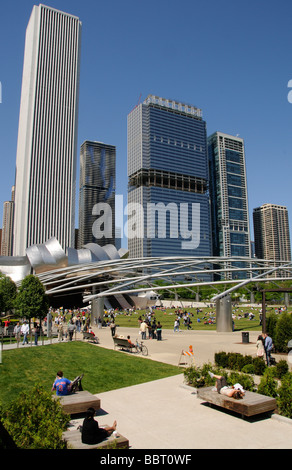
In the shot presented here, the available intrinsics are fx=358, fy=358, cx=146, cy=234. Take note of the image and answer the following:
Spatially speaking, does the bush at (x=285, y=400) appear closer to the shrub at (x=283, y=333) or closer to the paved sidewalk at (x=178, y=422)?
the paved sidewalk at (x=178, y=422)

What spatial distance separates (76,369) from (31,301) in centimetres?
1231

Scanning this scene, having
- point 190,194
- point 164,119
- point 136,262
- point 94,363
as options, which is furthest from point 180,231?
point 94,363

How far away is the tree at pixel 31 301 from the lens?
2267 centimetres

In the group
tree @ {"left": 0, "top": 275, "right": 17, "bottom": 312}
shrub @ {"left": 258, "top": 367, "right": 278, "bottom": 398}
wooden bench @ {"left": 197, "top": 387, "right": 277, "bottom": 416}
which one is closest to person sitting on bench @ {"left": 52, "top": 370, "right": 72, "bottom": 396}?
wooden bench @ {"left": 197, "top": 387, "right": 277, "bottom": 416}

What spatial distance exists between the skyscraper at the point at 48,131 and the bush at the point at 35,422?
415 ft

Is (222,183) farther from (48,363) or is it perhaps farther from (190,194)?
(48,363)

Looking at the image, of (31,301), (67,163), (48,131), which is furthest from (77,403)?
(48,131)

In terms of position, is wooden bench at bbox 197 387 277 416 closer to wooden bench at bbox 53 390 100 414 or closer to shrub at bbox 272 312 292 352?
wooden bench at bbox 53 390 100 414

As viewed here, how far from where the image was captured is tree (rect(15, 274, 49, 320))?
22672 millimetres

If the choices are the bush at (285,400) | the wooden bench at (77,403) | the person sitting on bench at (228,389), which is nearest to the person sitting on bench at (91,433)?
the wooden bench at (77,403)

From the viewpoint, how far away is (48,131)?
134375mm

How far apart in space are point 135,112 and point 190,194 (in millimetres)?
51329

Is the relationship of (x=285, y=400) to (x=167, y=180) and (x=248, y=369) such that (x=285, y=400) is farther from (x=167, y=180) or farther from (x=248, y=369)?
(x=167, y=180)

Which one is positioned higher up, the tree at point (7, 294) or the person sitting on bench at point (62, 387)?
the tree at point (7, 294)
